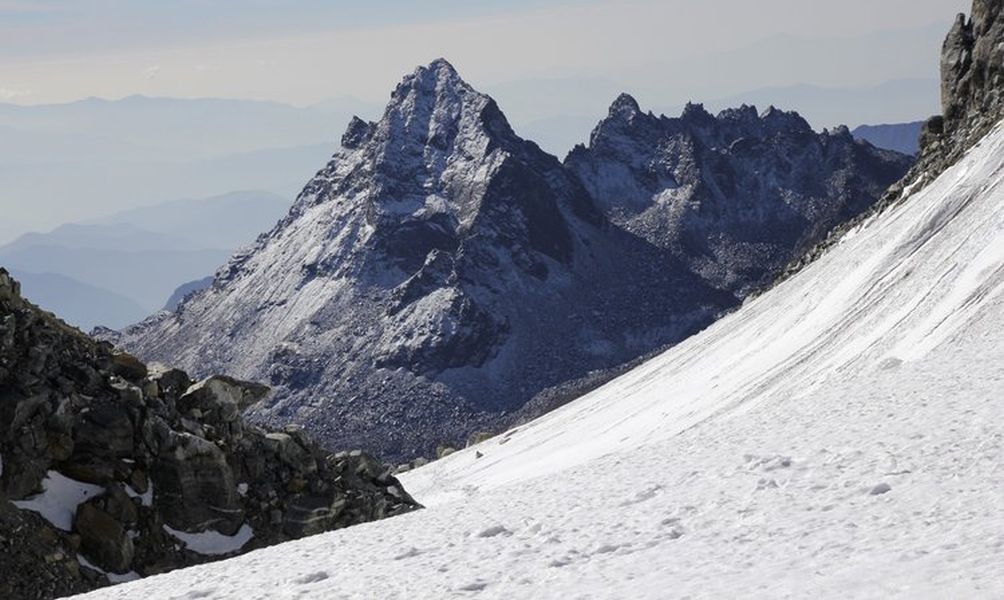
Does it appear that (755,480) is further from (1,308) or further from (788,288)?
(788,288)

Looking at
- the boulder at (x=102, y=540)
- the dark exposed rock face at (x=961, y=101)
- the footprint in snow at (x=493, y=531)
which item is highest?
the dark exposed rock face at (x=961, y=101)

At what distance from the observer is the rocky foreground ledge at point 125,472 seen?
32281 millimetres

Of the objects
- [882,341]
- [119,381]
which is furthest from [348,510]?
[882,341]

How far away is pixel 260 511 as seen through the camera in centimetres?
3678

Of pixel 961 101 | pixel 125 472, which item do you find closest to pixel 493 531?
pixel 125 472

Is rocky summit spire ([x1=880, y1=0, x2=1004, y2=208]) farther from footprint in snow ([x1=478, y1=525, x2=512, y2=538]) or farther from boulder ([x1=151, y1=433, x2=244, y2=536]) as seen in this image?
footprint in snow ([x1=478, y1=525, x2=512, y2=538])

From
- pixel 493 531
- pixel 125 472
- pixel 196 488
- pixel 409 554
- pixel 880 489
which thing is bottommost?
pixel 880 489

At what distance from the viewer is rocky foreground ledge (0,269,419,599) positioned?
3228 centimetres

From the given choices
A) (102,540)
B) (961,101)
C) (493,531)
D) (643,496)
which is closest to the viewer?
(493,531)

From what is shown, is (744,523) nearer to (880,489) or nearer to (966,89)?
(880,489)

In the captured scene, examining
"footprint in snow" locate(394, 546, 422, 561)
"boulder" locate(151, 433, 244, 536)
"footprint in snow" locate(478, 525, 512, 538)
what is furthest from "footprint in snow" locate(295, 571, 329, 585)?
"boulder" locate(151, 433, 244, 536)

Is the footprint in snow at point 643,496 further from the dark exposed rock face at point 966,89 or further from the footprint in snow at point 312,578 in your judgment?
the dark exposed rock face at point 966,89

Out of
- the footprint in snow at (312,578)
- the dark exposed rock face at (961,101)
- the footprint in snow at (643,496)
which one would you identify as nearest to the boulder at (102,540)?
the footprint in snow at (312,578)

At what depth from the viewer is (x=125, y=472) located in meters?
34.5
